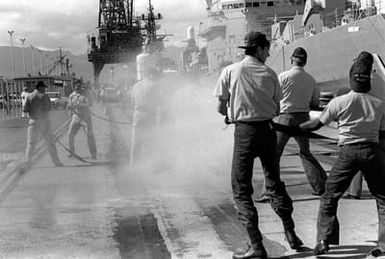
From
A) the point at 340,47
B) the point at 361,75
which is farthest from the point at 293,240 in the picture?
the point at 340,47

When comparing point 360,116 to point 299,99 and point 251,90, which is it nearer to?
point 251,90

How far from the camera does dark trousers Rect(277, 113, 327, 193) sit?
25.3 ft

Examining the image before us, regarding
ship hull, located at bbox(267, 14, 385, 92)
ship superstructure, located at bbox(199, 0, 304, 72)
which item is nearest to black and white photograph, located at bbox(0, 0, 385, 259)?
ship hull, located at bbox(267, 14, 385, 92)

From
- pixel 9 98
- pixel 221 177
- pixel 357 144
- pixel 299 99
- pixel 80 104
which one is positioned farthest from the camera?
pixel 9 98

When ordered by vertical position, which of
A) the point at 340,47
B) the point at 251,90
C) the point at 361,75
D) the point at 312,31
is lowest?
the point at 251,90

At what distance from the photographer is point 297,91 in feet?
25.3

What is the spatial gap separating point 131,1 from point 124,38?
12525 millimetres

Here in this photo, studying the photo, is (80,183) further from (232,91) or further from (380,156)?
(380,156)

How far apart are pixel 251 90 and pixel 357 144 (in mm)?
1062

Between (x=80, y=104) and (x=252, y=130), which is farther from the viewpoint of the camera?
(x=80, y=104)

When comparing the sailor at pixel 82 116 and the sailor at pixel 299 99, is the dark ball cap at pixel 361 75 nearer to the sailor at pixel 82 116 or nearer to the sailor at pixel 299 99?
the sailor at pixel 299 99

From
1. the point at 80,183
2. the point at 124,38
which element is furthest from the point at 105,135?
the point at 124,38

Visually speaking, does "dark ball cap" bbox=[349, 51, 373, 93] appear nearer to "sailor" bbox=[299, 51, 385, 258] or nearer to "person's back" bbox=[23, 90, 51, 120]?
"sailor" bbox=[299, 51, 385, 258]

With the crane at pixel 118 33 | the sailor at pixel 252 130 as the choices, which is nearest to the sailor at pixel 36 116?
the sailor at pixel 252 130
